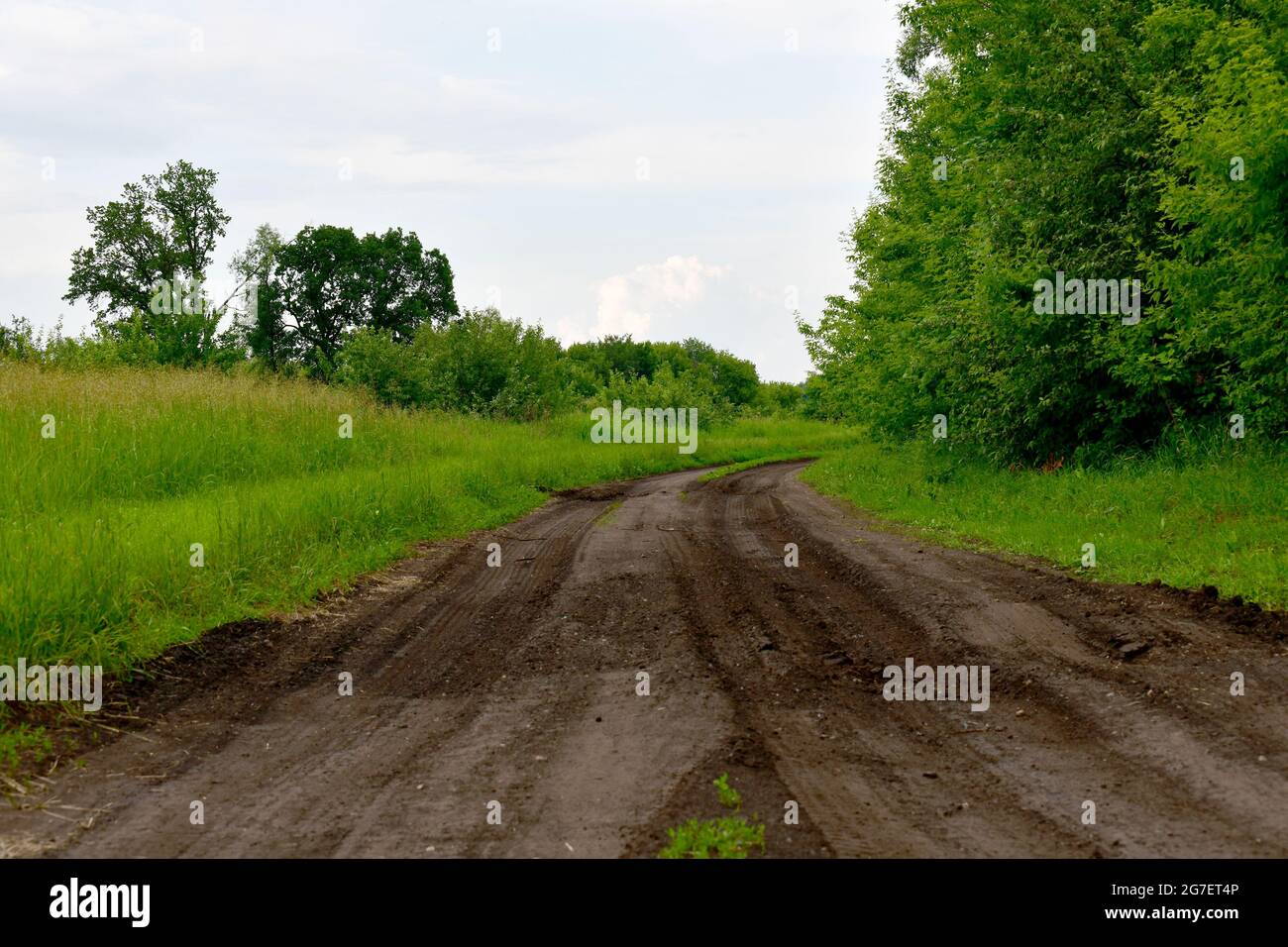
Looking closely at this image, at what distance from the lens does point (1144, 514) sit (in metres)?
11.4

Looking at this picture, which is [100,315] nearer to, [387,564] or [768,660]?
[387,564]

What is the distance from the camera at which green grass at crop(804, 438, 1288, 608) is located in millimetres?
8641

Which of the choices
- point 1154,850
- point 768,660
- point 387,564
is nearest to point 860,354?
point 387,564

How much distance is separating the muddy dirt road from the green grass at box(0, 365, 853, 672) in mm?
643

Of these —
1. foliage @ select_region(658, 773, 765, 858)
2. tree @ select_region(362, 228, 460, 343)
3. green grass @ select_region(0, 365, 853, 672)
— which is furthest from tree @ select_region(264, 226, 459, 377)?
foliage @ select_region(658, 773, 765, 858)

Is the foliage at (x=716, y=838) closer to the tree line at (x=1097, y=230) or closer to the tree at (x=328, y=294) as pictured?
the tree line at (x=1097, y=230)

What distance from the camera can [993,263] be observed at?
52.7 feet

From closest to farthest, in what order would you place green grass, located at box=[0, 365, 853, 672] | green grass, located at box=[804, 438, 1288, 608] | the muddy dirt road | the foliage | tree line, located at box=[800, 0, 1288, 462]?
1. the foliage
2. the muddy dirt road
3. green grass, located at box=[0, 365, 853, 672]
4. green grass, located at box=[804, 438, 1288, 608]
5. tree line, located at box=[800, 0, 1288, 462]

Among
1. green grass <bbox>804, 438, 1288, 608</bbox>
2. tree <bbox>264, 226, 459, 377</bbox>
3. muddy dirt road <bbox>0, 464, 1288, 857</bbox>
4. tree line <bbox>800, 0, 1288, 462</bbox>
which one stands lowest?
muddy dirt road <bbox>0, 464, 1288, 857</bbox>

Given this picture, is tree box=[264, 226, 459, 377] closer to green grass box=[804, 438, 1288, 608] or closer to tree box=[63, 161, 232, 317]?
tree box=[63, 161, 232, 317]

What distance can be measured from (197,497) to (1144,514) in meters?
11.7

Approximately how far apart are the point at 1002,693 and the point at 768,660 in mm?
1563
